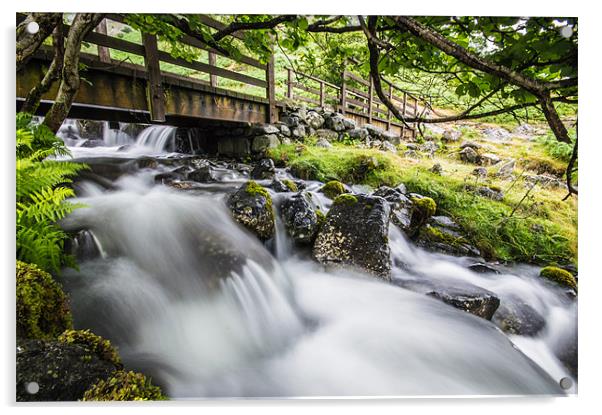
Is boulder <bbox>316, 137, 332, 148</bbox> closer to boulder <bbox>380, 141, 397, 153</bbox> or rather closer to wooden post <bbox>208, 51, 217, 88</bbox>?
boulder <bbox>380, 141, 397, 153</bbox>

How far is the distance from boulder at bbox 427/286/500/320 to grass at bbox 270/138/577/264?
0.28m

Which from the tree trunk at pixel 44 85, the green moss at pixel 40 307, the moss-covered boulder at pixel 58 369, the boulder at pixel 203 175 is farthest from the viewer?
the boulder at pixel 203 175

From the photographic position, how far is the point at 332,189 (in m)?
2.03

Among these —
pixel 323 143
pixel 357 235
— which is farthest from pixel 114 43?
pixel 357 235

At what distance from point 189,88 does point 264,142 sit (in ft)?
2.27

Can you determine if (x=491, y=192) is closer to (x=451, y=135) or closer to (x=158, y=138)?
(x=451, y=135)

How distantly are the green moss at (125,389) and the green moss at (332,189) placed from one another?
4.55 feet

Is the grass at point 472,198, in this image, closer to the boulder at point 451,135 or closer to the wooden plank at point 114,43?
the boulder at point 451,135

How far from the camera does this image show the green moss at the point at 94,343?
3.77ft

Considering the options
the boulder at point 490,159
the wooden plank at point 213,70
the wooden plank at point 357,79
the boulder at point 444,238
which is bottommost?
the boulder at point 444,238

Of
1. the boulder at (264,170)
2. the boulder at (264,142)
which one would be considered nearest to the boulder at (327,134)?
the boulder at (264,142)

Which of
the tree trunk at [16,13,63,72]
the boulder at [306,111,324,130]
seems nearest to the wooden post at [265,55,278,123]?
the boulder at [306,111,324,130]
